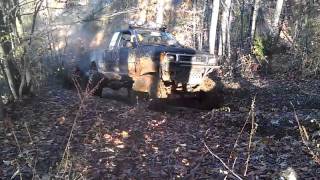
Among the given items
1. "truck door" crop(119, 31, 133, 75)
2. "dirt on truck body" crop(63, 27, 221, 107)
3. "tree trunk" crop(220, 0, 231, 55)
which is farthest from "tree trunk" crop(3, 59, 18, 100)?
"tree trunk" crop(220, 0, 231, 55)

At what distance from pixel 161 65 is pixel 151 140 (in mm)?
3324

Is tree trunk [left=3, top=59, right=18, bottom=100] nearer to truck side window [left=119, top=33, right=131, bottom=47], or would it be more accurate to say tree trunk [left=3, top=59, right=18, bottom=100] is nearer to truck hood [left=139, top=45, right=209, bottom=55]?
truck hood [left=139, top=45, right=209, bottom=55]

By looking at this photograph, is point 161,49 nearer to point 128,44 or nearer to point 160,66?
point 160,66

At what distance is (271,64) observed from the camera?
17.3 metres

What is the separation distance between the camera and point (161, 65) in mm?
9828

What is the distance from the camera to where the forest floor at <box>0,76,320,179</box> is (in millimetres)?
5293

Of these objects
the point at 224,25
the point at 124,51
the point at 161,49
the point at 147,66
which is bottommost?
the point at 147,66

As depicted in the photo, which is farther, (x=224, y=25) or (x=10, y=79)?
(x=224, y=25)

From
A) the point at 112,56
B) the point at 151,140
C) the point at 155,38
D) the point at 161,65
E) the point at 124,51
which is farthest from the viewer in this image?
the point at 112,56

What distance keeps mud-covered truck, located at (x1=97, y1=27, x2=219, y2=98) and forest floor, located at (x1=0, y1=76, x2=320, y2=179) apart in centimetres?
54

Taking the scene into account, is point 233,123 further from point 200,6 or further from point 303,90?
point 200,6

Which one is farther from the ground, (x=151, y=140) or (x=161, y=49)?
(x=161, y=49)

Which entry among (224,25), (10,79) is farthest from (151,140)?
(224,25)

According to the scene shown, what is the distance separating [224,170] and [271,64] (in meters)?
12.9
